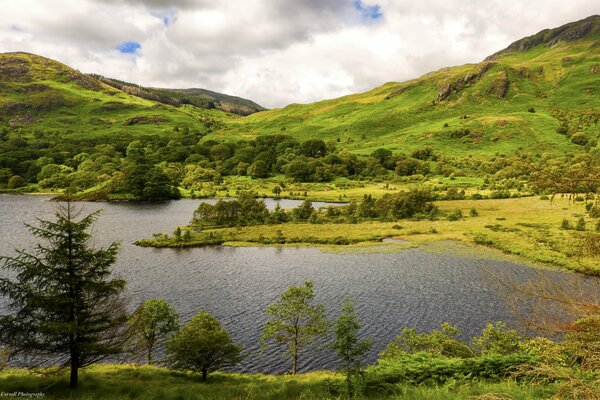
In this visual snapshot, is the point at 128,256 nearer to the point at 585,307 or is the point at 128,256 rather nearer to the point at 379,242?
the point at 379,242

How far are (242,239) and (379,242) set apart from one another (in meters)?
35.4

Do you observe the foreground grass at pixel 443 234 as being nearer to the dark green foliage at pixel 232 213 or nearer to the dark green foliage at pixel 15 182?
the dark green foliage at pixel 232 213

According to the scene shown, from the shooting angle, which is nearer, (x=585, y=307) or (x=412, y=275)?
(x=585, y=307)

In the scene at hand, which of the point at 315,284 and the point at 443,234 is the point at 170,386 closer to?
the point at 315,284

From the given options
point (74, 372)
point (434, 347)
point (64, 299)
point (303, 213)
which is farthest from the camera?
point (303, 213)

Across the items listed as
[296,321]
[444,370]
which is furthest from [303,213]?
[444,370]

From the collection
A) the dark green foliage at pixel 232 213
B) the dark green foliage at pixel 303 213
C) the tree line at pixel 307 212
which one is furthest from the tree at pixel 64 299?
the dark green foliage at pixel 303 213

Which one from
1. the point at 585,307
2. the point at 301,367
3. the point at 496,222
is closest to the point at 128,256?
the point at 301,367

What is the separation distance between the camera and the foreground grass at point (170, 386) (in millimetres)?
22438

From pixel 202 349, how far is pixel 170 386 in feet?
12.5

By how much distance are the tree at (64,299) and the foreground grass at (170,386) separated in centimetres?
230

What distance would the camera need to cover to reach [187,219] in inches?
4884

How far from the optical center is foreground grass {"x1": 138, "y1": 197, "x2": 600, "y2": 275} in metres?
80.9

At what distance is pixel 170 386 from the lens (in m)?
31.6
